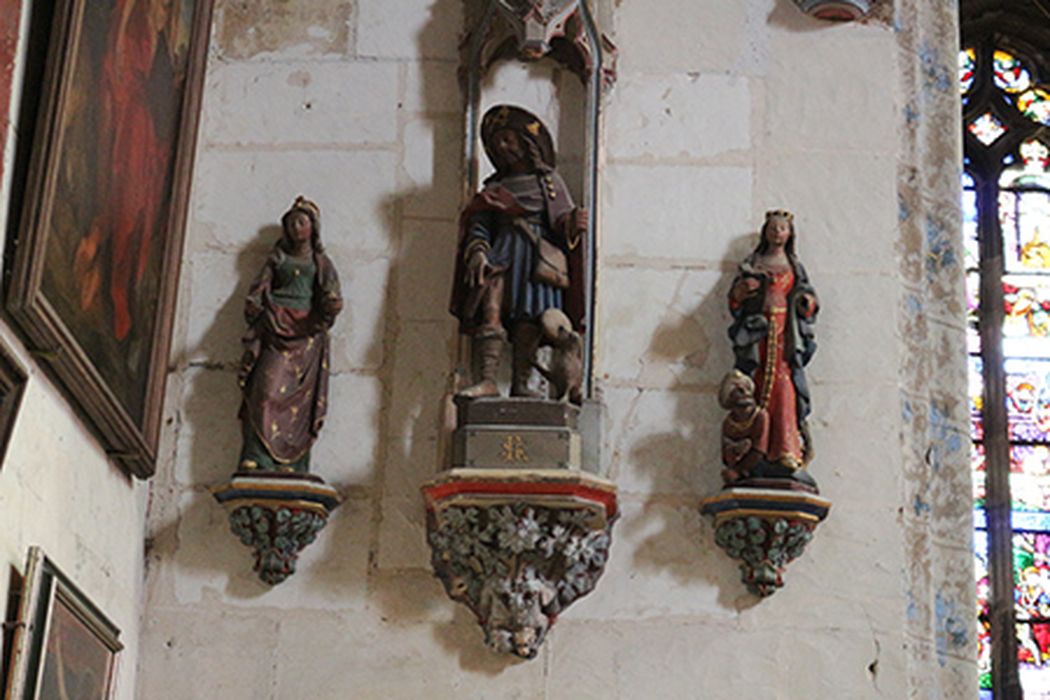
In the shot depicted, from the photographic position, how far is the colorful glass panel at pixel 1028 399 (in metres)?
11.5

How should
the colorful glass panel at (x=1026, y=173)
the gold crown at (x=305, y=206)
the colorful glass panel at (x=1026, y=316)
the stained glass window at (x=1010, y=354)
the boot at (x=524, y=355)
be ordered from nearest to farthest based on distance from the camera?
1. the boot at (x=524, y=355)
2. the gold crown at (x=305, y=206)
3. the stained glass window at (x=1010, y=354)
4. the colorful glass panel at (x=1026, y=316)
5. the colorful glass panel at (x=1026, y=173)

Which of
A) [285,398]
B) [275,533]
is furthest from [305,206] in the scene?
[275,533]

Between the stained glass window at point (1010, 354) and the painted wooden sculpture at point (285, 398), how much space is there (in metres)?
4.59

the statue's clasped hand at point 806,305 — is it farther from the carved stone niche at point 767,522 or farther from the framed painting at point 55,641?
the framed painting at point 55,641

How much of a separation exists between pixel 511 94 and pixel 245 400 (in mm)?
1629

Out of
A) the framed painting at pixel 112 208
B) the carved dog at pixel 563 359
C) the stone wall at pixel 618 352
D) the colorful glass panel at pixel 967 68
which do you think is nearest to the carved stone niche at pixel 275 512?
the stone wall at pixel 618 352

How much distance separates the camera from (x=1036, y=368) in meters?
11.6

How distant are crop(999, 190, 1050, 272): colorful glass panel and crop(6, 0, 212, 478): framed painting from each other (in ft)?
20.2

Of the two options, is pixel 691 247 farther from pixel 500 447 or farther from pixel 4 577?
pixel 4 577

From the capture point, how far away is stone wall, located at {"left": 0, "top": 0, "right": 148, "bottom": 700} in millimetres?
5281

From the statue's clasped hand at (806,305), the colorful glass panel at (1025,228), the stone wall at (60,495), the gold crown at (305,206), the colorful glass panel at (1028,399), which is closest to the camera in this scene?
the stone wall at (60,495)

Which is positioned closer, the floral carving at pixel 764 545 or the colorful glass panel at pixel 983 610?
the floral carving at pixel 764 545

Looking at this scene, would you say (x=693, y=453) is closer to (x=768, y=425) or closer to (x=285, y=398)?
(x=768, y=425)

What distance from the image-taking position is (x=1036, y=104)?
1216 centimetres
